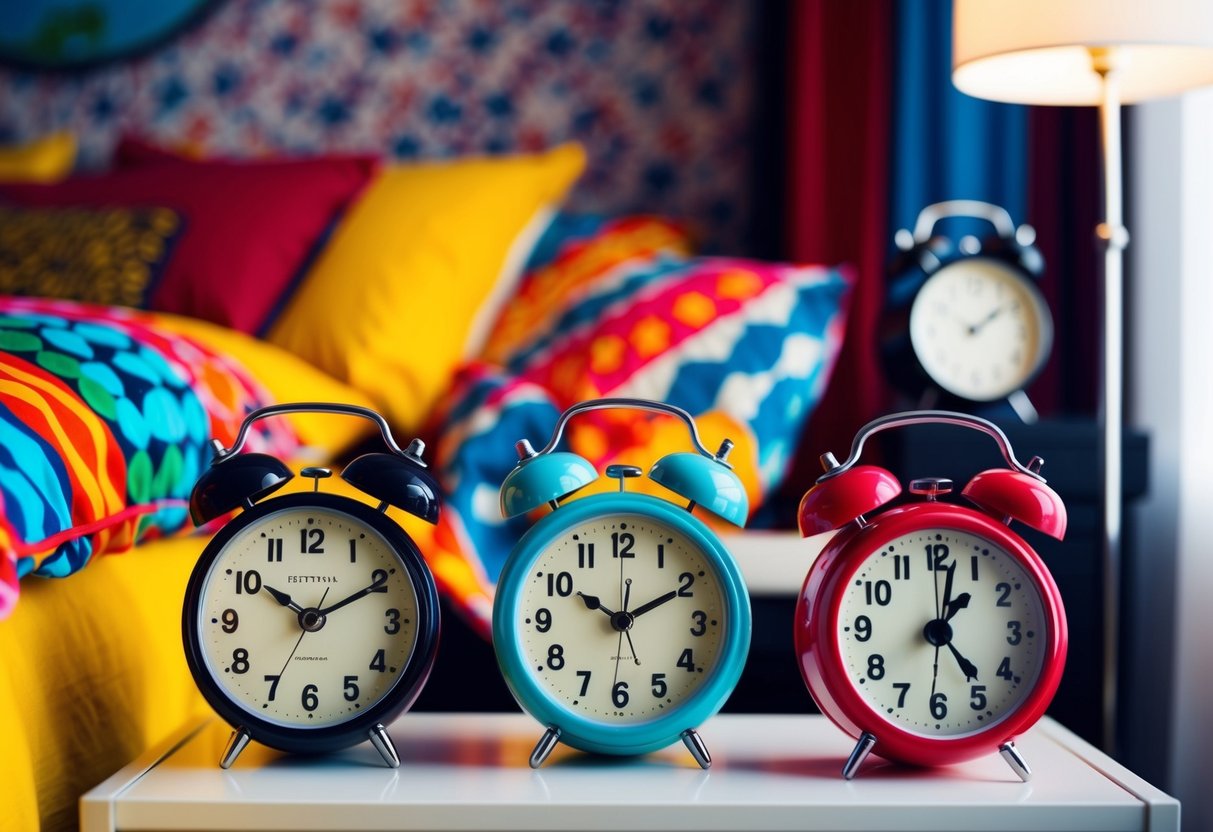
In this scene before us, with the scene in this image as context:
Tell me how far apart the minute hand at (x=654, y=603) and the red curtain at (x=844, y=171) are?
1093mm

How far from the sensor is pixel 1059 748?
97 cm

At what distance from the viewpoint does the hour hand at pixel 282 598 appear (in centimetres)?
90

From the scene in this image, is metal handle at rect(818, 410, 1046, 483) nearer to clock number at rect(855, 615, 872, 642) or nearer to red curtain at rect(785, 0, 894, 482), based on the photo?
clock number at rect(855, 615, 872, 642)

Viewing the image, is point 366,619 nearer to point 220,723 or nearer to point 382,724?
point 382,724

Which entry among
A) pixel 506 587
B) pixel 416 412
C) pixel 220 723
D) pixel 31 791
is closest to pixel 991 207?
pixel 416 412

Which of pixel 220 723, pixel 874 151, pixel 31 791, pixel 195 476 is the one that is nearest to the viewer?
pixel 31 791

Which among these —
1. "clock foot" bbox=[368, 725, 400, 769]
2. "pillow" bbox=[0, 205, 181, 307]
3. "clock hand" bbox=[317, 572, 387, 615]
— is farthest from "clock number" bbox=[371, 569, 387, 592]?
"pillow" bbox=[0, 205, 181, 307]

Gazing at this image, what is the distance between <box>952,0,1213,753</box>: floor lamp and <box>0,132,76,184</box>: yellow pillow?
168 centimetres

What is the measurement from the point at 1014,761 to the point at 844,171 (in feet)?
4.43

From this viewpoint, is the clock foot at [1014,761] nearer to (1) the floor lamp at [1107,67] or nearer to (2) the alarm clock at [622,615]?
(2) the alarm clock at [622,615]

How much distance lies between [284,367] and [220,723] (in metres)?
0.67

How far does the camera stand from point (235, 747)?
0.89m

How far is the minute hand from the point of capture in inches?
35.0

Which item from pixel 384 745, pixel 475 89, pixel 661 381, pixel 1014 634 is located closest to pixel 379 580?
pixel 384 745
